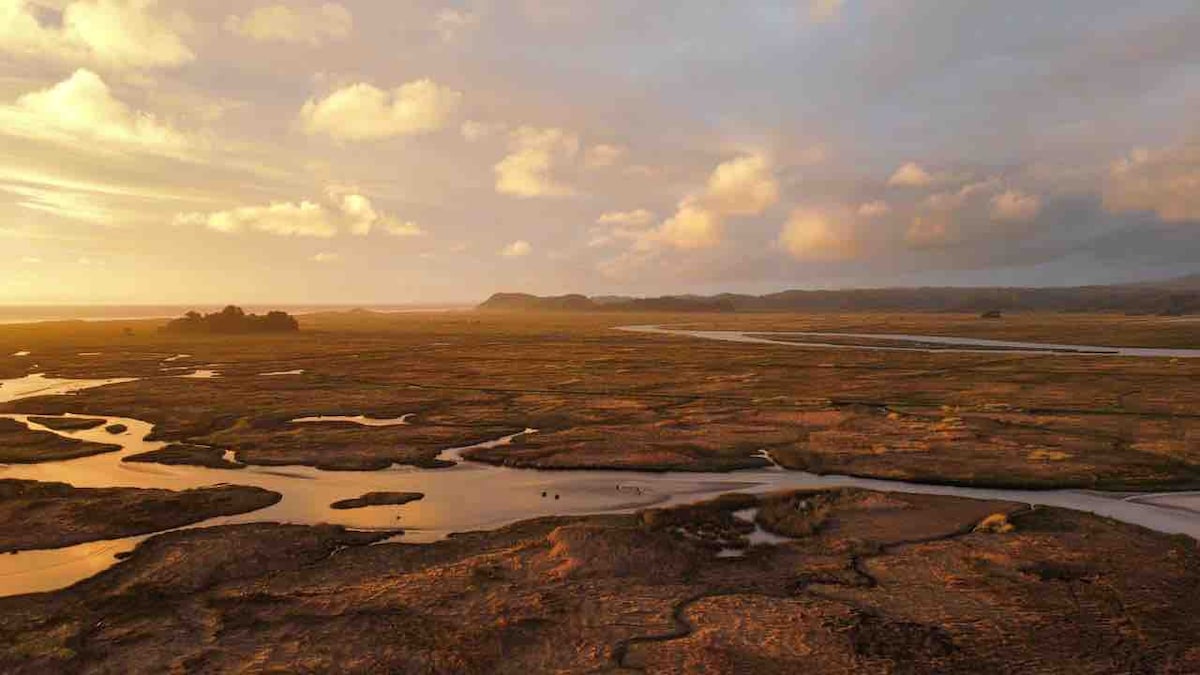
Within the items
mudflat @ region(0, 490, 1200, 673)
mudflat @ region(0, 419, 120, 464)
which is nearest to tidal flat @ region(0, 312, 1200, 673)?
mudflat @ region(0, 490, 1200, 673)

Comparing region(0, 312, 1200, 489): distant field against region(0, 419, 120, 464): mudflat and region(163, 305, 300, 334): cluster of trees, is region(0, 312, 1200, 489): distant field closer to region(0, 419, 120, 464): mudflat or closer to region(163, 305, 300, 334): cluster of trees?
region(0, 419, 120, 464): mudflat

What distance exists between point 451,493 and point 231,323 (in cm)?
13983

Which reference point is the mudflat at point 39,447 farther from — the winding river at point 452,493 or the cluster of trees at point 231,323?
the cluster of trees at point 231,323

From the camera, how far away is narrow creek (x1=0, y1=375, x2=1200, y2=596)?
20672 millimetres

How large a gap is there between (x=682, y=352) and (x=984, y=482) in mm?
64155

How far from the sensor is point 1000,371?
213 feet

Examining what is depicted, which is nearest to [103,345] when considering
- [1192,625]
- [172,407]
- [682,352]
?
[172,407]

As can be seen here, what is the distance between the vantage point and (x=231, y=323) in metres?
144

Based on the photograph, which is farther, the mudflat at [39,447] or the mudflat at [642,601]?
the mudflat at [39,447]

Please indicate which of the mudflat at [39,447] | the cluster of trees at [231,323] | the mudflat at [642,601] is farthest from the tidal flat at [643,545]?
the cluster of trees at [231,323]

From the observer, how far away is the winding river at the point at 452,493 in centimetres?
2061

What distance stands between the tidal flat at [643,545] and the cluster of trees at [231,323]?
98.5 m

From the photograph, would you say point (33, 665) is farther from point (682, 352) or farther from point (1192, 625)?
point (682, 352)

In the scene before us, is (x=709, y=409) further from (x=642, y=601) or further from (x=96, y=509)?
(x=96, y=509)
